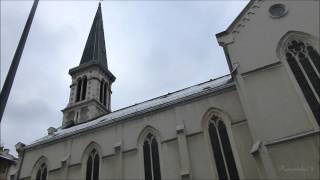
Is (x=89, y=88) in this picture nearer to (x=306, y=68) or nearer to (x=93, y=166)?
(x=93, y=166)

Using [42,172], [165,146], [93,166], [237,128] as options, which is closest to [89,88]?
[42,172]

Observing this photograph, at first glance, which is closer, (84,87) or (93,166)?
(93,166)

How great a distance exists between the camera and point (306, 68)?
16.1 m

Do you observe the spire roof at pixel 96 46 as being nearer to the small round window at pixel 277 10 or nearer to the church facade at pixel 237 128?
the church facade at pixel 237 128

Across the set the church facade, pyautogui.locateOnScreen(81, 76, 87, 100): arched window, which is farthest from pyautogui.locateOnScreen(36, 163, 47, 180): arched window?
pyautogui.locateOnScreen(81, 76, 87, 100): arched window

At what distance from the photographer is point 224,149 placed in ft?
58.7

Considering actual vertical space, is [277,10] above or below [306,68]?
above

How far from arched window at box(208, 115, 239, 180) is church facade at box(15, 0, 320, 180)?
60 mm

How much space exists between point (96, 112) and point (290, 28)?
78.8ft

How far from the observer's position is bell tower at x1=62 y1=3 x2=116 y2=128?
34.8 meters

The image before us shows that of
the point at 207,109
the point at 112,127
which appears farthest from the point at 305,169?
the point at 112,127

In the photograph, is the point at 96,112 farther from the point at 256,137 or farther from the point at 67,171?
the point at 256,137

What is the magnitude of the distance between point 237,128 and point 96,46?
30.3 meters

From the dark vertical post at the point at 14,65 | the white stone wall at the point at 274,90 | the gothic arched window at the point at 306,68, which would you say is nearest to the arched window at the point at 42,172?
the white stone wall at the point at 274,90
